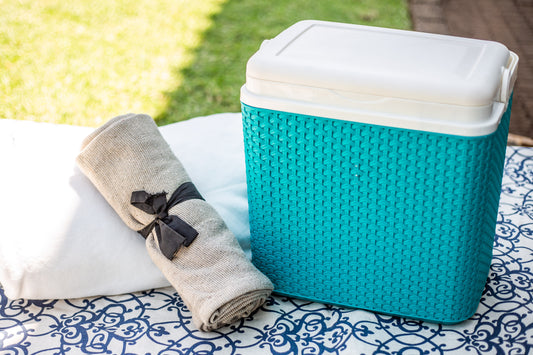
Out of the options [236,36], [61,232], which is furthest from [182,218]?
[236,36]

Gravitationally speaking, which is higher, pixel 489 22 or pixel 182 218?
pixel 182 218

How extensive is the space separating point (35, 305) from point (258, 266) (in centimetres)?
49

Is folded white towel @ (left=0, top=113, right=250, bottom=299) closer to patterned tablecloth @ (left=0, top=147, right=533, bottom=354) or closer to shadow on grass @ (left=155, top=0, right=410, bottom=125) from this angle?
patterned tablecloth @ (left=0, top=147, right=533, bottom=354)

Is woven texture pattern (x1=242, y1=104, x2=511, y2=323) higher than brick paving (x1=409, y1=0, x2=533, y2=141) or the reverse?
higher

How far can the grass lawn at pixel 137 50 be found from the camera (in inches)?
90.4

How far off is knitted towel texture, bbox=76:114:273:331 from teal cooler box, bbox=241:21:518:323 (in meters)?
0.11

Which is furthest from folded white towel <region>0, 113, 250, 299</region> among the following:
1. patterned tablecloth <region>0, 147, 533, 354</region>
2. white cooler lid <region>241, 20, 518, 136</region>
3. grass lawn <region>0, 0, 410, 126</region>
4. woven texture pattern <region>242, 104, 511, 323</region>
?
grass lawn <region>0, 0, 410, 126</region>

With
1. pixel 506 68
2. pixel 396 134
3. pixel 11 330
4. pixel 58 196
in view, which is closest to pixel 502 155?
pixel 506 68

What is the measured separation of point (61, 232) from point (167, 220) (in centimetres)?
24

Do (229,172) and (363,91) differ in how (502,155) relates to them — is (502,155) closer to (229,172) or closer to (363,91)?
(363,91)

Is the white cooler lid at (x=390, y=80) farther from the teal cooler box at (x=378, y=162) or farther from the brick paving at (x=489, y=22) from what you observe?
the brick paving at (x=489, y=22)

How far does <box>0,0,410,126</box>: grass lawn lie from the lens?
2297mm

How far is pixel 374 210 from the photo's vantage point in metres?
1.23

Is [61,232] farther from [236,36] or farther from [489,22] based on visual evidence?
[489,22]
